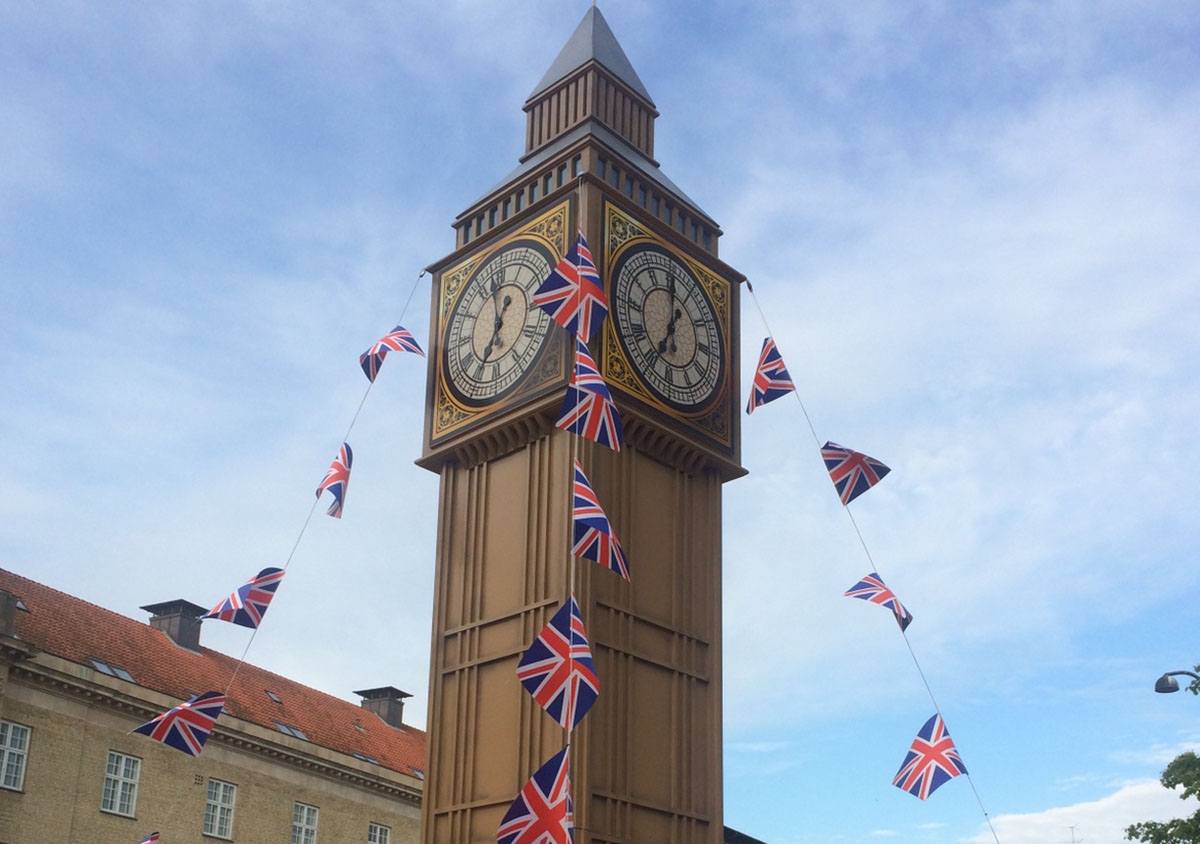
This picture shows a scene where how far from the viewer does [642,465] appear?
32750mm

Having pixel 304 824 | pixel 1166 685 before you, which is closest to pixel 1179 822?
pixel 1166 685

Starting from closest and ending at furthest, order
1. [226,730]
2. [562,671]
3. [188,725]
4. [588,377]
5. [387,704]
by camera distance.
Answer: [562,671] → [588,377] → [188,725] → [226,730] → [387,704]

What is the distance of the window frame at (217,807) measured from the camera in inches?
1993

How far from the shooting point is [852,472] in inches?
1262

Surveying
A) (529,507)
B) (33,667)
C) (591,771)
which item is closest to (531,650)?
(591,771)

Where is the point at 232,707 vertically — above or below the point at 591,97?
below

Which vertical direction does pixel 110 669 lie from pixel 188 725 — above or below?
above

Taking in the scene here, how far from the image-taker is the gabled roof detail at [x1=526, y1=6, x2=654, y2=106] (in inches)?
1467

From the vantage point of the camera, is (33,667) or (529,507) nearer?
(529,507)

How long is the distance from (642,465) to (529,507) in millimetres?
2683

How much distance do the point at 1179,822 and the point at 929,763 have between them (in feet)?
48.5

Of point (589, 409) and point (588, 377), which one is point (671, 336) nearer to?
point (588, 377)

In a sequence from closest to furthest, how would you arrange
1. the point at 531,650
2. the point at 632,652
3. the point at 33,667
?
the point at 531,650 < the point at 632,652 < the point at 33,667

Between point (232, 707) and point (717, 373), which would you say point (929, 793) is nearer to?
point (717, 373)
